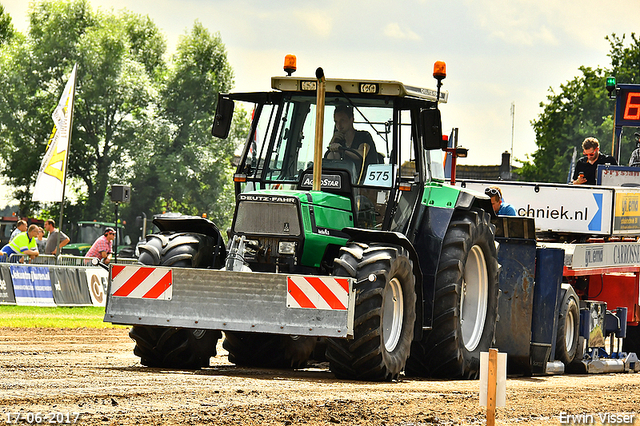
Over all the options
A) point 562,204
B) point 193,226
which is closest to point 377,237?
point 193,226

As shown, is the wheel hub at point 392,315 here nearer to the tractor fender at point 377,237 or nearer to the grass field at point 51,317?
the tractor fender at point 377,237

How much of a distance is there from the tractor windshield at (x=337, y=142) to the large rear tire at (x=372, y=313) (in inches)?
42.7

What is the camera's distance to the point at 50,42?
172 feet

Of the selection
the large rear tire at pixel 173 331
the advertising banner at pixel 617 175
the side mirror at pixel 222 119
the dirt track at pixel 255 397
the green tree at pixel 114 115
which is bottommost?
the dirt track at pixel 255 397

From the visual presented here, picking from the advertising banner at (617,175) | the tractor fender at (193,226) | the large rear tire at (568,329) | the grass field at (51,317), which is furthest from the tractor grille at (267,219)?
the advertising banner at (617,175)

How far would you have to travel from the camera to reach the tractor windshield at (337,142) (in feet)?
32.8

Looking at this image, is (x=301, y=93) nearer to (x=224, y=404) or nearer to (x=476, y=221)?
(x=476, y=221)

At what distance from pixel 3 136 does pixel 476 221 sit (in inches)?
1781

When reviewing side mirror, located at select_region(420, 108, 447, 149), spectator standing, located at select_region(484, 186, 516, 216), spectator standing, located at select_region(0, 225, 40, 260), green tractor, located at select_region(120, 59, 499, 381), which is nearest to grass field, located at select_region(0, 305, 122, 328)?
spectator standing, located at select_region(0, 225, 40, 260)

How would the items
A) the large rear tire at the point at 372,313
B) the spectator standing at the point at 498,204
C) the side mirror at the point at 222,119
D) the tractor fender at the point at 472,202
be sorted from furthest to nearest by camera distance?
the spectator standing at the point at 498,204, the tractor fender at the point at 472,202, the side mirror at the point at 222,119, the large rear tire at the point at 372,313

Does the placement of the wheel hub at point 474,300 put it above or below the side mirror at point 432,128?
below

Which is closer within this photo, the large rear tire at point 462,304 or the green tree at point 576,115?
the large rear tire at point 462,304

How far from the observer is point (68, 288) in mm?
21719

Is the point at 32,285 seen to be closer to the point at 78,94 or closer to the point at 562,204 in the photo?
the point at 562,204
